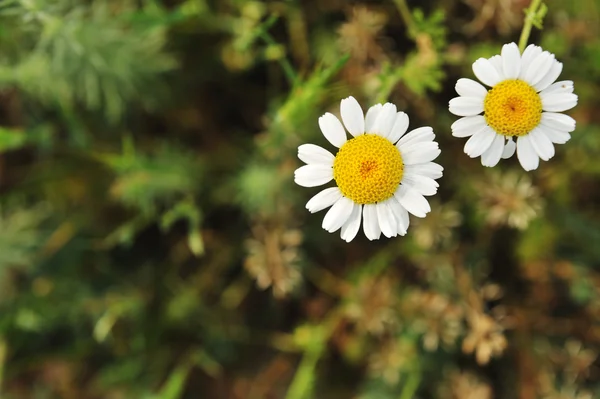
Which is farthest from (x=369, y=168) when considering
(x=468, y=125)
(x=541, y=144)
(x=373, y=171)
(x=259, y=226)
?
Result: (x=259, y=226)

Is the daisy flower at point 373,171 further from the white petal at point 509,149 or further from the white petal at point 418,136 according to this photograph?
the white petal at point 509,149

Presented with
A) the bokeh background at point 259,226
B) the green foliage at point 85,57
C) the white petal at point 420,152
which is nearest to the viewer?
the white petal at point 420,152

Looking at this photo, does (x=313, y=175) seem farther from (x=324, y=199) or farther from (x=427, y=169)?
(x=427, y=169)

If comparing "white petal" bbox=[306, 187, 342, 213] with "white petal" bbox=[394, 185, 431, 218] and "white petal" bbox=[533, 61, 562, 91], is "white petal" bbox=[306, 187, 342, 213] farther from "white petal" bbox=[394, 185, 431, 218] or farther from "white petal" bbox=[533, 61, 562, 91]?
"white petal" bbox=[533, 61, 562, 91]

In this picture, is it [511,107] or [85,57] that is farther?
[85,57]

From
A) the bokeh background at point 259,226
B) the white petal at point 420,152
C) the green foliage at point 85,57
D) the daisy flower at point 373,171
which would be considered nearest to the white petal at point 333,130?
the daisy flower at point 373,171

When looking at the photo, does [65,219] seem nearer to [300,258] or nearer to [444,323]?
[300,258]

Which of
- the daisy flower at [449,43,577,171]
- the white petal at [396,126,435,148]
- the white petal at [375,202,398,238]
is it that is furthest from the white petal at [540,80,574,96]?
the white petal at [375,202,398,238]

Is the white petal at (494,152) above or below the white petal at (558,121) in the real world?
below

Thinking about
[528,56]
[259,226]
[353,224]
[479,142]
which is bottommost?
[259,226]
